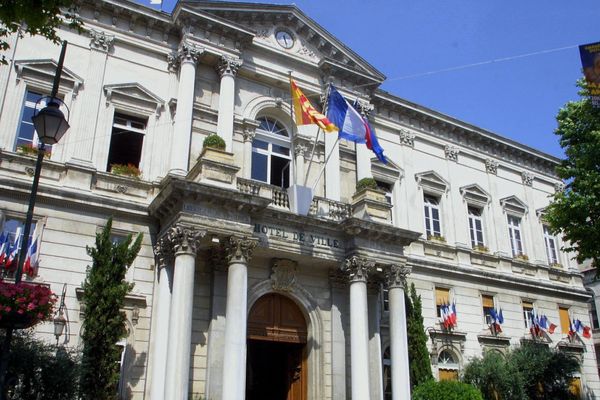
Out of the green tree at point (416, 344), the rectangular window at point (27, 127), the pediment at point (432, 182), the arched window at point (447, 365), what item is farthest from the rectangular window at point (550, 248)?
the rectangular window at point (27, 127)

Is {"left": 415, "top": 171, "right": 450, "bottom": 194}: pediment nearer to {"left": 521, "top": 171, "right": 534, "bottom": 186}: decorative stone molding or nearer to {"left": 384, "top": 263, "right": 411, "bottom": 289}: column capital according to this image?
{"left": 521, "top": 171, "right": 534, "bottom": 186}: decorative stone molding

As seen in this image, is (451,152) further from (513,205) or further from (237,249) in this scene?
(237,249)

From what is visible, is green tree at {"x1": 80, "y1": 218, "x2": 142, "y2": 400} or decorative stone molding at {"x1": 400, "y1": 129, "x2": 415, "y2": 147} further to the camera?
decorative stone molding at {"x1": 400, "y1": 129, "x2": 415, "y2": 147}

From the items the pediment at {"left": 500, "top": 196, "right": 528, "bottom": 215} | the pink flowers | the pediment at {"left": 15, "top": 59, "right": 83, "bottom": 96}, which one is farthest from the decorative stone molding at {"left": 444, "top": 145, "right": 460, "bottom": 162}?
the pink flowers

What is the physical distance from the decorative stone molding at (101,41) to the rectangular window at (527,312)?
20.6 meters

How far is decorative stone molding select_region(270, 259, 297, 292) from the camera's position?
19.0 meters

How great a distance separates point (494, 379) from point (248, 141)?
12732 millimetres

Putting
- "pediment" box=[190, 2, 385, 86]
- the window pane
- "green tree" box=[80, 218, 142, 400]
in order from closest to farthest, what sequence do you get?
1. "green tree" box=[80, 218, 142, 400]
2. the window pane
3. "pediment" box=[190, 2, 385, 86]

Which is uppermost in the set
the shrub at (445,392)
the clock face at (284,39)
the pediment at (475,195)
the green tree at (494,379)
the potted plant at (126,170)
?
the clock face at (284,39)

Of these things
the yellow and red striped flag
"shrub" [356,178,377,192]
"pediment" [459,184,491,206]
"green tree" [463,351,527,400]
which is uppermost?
"pediment" [459,184,491,206]

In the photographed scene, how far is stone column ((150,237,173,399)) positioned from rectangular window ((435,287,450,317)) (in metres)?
11.5

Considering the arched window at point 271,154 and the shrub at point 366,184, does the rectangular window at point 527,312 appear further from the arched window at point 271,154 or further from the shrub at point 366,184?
the arched window at point 271,154

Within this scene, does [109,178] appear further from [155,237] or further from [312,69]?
[312,69]

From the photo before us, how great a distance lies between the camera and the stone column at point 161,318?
51.7ft
